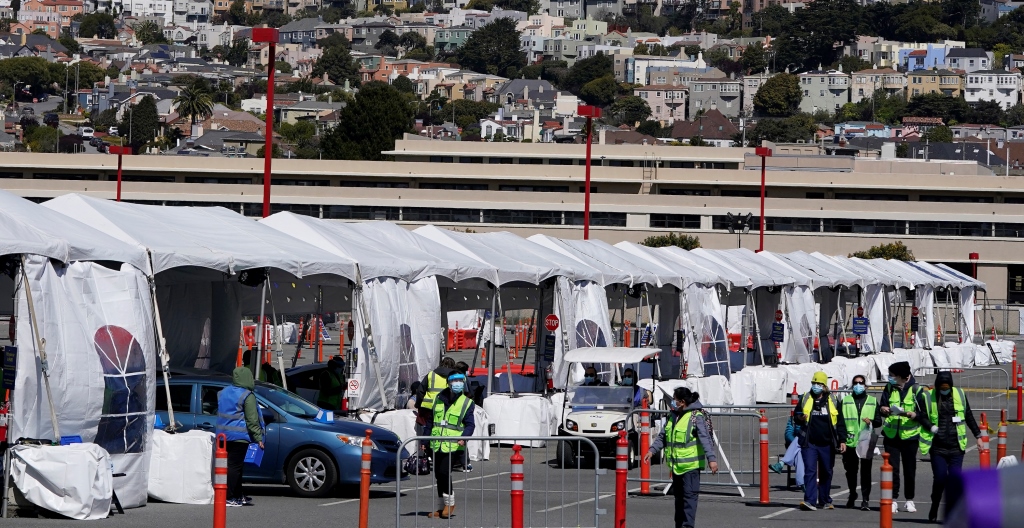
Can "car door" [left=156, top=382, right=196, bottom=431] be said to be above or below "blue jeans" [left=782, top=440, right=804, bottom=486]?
above

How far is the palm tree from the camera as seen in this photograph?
185500mm

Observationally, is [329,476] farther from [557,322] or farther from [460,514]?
[557,322]

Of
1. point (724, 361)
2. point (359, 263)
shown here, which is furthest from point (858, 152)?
point (359, 263)

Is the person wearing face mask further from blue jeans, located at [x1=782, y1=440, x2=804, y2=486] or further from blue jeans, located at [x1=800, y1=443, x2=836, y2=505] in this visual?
blue jeans, located at [x1=782, y1=440, x2=804, y2=486]

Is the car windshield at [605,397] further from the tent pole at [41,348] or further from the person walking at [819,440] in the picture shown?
the tent pole at [41,348]

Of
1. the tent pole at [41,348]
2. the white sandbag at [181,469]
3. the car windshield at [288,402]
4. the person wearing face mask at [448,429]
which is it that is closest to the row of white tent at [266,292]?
the tent pole at [41,348]

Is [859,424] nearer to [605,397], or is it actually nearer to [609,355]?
[605,397]

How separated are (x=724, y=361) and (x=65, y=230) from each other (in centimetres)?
1795

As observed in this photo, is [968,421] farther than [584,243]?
No

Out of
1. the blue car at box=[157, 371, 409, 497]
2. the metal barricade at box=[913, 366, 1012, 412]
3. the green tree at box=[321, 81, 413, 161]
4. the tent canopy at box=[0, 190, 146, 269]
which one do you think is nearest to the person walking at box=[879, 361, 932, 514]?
the blue car at box=[157, 371, 409, 497]

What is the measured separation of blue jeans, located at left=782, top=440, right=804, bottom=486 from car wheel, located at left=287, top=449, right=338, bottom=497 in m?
5.30

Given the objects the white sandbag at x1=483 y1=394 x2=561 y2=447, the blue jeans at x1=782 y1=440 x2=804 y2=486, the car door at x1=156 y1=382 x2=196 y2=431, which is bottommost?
the white sandbag at x1=483 y1=394 x2=561 y2=447

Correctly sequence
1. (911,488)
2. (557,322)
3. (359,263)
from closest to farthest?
(911,488) → (359,263) → (557,322)

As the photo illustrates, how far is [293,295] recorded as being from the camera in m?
25.6
